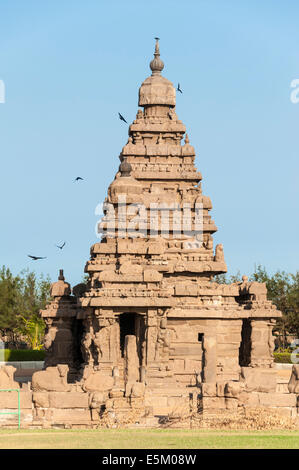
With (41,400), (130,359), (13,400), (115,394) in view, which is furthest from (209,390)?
(13,400)

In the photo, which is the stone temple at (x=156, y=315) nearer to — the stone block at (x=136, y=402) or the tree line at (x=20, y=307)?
the stone block at (x=136, y=402)

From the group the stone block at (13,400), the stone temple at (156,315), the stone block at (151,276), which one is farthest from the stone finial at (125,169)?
the stone block at (13,400)

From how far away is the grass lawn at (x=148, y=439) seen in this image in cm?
3812

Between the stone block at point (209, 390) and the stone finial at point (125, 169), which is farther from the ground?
the stone finial at point (125, 169)

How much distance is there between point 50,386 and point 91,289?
7653mm

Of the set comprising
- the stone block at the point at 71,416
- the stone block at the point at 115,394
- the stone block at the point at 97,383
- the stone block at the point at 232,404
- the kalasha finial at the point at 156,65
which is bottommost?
the stone block at the point at 71,416

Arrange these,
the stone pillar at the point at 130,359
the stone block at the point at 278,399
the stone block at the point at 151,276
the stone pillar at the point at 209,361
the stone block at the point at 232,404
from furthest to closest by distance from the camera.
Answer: the stone block at the point at 151,276, the stone pillar at the point at 130,359, the stone pillar at the point at 209,361, the stone block at the point at 278,399, the stone block at the point at 232,404

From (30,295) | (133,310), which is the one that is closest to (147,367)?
(133,310)

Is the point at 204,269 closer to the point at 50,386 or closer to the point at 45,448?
the point at 50,386

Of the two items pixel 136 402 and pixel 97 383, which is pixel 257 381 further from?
pixel 97 383

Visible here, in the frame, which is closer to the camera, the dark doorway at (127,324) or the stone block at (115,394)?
the stone block at (115,394)

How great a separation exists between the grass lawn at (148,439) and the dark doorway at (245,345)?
1944 cm

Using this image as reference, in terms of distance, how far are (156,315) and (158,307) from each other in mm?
427

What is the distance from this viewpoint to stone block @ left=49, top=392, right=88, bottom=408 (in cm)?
4712
